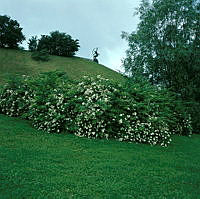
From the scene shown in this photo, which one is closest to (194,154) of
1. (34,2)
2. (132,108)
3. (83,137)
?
(132,108)

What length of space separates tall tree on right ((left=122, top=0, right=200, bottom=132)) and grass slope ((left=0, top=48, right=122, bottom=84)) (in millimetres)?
16444

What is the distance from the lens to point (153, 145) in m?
8.26

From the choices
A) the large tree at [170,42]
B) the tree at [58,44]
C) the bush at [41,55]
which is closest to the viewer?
the large tree at [170,42]

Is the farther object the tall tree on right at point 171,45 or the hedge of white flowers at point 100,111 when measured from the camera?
the tall tree on right at point 171,45

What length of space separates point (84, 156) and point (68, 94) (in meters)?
3.31

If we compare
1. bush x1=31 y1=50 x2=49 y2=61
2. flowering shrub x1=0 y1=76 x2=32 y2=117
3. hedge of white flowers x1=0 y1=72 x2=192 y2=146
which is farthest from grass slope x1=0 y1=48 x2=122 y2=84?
hedge of white flowers x1=0 y1=72 x2=192 y2=146

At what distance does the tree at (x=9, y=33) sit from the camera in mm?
41125

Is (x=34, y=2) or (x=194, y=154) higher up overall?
(x=34, y=2)

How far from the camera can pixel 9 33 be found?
4141 centimetres

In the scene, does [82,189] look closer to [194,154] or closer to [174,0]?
[194,154]

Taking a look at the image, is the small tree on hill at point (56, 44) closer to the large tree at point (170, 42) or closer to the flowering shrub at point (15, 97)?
the large tree at point (170, 42)

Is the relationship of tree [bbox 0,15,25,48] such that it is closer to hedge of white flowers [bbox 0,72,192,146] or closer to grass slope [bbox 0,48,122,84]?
grass slope [bbox 0,48,122,84]

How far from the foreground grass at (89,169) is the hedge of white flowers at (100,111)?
2.06 feet

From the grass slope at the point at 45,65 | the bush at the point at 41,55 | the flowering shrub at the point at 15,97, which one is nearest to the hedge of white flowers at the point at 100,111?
the flowering shrub at the point at 15,97
